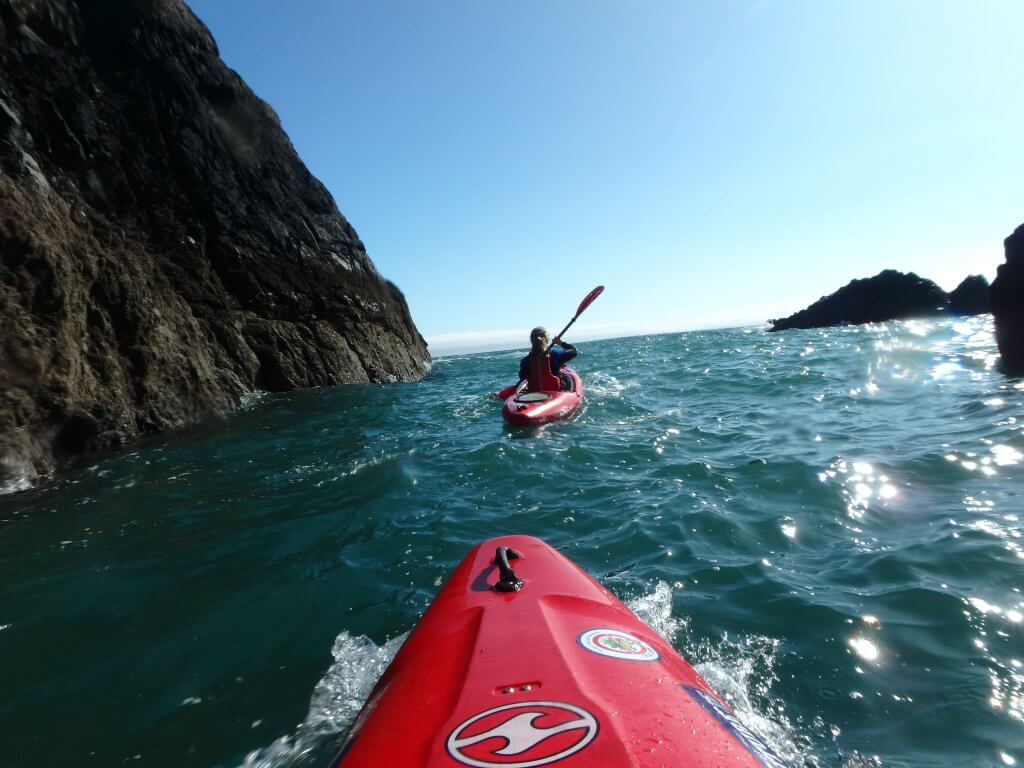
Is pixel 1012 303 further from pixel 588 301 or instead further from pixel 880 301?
pixel 880 301

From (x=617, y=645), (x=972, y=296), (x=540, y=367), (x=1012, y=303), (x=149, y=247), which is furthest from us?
(x=972, y=296)

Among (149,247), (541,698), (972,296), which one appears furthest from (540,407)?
(972,296)

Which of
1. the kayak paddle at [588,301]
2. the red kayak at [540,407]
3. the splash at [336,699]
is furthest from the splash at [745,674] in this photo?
the kayak paddle at [588,301]

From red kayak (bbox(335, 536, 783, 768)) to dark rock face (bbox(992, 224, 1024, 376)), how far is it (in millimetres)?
9603

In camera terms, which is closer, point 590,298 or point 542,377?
point 542,377

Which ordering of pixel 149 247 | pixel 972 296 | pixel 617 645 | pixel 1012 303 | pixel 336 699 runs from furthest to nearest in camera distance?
1. pixel 972 296
2. pixel 149 247
3. pixel 1012 303
4. pixel 336 699
5. pixel 617 645

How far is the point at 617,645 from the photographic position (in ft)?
6.23

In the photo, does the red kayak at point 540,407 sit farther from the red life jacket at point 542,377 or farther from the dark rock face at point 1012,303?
the dark rock face at point 1012,303

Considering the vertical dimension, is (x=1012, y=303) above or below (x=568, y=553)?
above

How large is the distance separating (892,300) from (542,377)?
146 feet

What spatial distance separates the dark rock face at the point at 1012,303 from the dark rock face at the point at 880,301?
38319 millimetres

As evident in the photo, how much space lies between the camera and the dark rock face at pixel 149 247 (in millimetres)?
6520

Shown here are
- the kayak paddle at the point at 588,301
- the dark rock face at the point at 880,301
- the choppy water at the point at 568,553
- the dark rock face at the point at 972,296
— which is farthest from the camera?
Answer: the dark rock face at the point at 880,301

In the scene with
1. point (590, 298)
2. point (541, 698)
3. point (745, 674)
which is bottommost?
point (745, 674)
